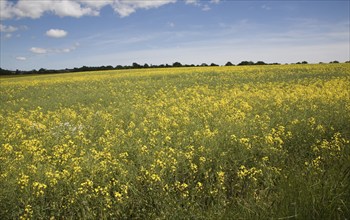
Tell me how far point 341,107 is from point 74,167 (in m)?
7.75

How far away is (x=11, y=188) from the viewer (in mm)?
4598

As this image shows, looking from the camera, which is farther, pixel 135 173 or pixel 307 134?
pixel 307 134

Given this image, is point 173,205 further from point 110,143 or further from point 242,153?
point 110,143

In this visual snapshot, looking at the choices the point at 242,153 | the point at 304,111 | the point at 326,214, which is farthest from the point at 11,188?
the point at 304,111

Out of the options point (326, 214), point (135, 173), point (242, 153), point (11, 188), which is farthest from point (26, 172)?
point (326, 214)

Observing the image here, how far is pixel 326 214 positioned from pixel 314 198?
7.4 inches

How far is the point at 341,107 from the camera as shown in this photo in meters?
8.98

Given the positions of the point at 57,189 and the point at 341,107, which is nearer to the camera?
the point at 57,189

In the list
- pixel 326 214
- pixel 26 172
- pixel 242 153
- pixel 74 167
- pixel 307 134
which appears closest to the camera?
pixel 326 214

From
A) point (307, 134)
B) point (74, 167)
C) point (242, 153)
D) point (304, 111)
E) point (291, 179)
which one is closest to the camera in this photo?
point (291, 179)

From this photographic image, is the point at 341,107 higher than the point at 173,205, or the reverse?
the point at 341,107

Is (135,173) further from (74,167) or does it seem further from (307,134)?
(307,134)

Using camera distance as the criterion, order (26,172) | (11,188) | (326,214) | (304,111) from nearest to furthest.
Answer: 1. (326,214)
2. (11,188)
3. (26,172)
4. (304,111)

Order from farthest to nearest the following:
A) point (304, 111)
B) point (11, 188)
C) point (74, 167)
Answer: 1. point (304, 111)
2. point (74, 167)
3. point (11, 188)
